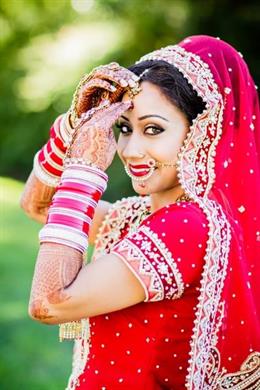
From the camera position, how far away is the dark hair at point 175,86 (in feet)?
8.49

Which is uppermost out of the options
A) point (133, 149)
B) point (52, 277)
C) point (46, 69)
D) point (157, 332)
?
point (46, 69)

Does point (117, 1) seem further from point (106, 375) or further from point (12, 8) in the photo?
point (106, 375)

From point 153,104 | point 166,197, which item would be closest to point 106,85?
point 153,104

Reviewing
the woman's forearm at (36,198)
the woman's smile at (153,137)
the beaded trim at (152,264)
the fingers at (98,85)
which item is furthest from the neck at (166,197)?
the woman's forearm at (36,198)

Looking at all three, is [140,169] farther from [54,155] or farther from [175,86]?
[54,155]

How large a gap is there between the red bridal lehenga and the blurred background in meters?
2.46

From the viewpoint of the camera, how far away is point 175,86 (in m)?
2.59

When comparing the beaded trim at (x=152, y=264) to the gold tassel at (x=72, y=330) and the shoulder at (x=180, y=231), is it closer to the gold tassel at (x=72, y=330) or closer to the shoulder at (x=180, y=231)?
the shoulder at (x=180, y=231)

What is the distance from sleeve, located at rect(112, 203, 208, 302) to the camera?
2389 mm

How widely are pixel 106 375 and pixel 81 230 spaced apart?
491mm

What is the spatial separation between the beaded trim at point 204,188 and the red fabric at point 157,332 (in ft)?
0.12

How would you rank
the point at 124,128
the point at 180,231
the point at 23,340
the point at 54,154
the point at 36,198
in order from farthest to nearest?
1. the point at 23,340
2. the point at 36,198
3. the point at 54,154
4. the point at 124,128
5. the point at 180,231

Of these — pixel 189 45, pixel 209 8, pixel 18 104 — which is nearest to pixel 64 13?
pixel 18 104

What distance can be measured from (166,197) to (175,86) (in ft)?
1.14
